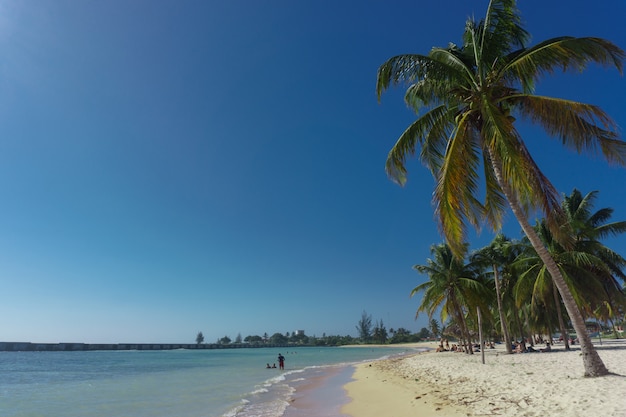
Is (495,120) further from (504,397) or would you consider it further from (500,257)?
(500,257)

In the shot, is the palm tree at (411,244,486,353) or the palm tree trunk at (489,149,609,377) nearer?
the palm tree trunk at (489,149,609,377)

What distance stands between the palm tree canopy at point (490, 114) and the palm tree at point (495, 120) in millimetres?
25

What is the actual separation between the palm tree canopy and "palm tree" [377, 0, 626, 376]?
2 cm

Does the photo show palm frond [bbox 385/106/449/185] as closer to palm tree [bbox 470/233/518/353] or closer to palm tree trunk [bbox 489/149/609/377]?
palm tree trunk [bbox 489/149/609/377]

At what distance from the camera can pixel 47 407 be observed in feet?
49.8

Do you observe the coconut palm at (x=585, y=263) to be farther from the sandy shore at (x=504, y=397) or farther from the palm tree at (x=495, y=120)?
the palm tree at (x=495, y=120)

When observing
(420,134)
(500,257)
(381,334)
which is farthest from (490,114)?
(381,334)

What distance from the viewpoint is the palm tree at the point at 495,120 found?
8.20 m

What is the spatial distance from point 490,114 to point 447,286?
18.9 m

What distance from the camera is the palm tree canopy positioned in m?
8.17

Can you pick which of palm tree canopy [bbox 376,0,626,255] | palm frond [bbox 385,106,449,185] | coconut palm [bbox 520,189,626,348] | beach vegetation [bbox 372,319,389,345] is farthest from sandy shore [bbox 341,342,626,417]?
beach vegetation [bbox 372,319,389,345]

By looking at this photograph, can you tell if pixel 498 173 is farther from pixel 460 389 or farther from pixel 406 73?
pixel 460 389

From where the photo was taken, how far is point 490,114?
854 cm

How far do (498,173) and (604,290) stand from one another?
51.2 ft
